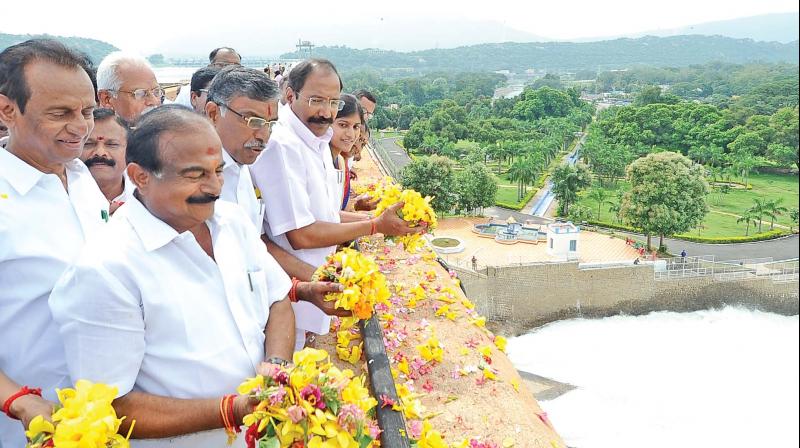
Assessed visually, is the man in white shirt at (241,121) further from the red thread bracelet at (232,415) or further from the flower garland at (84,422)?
the flower garland at (84,422)

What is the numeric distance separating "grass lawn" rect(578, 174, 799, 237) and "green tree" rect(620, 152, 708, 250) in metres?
Result: 3.72

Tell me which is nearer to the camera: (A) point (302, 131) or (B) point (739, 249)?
(A) point (302, 131)

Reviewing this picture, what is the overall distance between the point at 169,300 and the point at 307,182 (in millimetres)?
1635

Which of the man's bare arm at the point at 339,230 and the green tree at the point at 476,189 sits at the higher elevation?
the man's bare arm at the point at 339,230

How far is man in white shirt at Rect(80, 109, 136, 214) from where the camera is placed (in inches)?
123

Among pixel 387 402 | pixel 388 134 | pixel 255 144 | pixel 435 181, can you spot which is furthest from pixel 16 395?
pixel 388 134

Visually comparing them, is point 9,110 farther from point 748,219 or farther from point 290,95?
point 748,219

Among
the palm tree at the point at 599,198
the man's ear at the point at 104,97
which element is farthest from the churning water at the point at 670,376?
the man's ear at the point at 104,97

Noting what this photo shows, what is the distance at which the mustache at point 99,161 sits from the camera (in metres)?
3.13

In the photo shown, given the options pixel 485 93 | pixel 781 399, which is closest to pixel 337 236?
pixel 781 399

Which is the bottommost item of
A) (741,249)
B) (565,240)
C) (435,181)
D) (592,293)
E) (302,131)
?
(741,249)

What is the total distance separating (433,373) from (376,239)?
276cm

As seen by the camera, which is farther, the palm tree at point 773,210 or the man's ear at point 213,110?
the palm tree at point 773,210

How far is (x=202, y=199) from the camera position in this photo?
1998 mm
